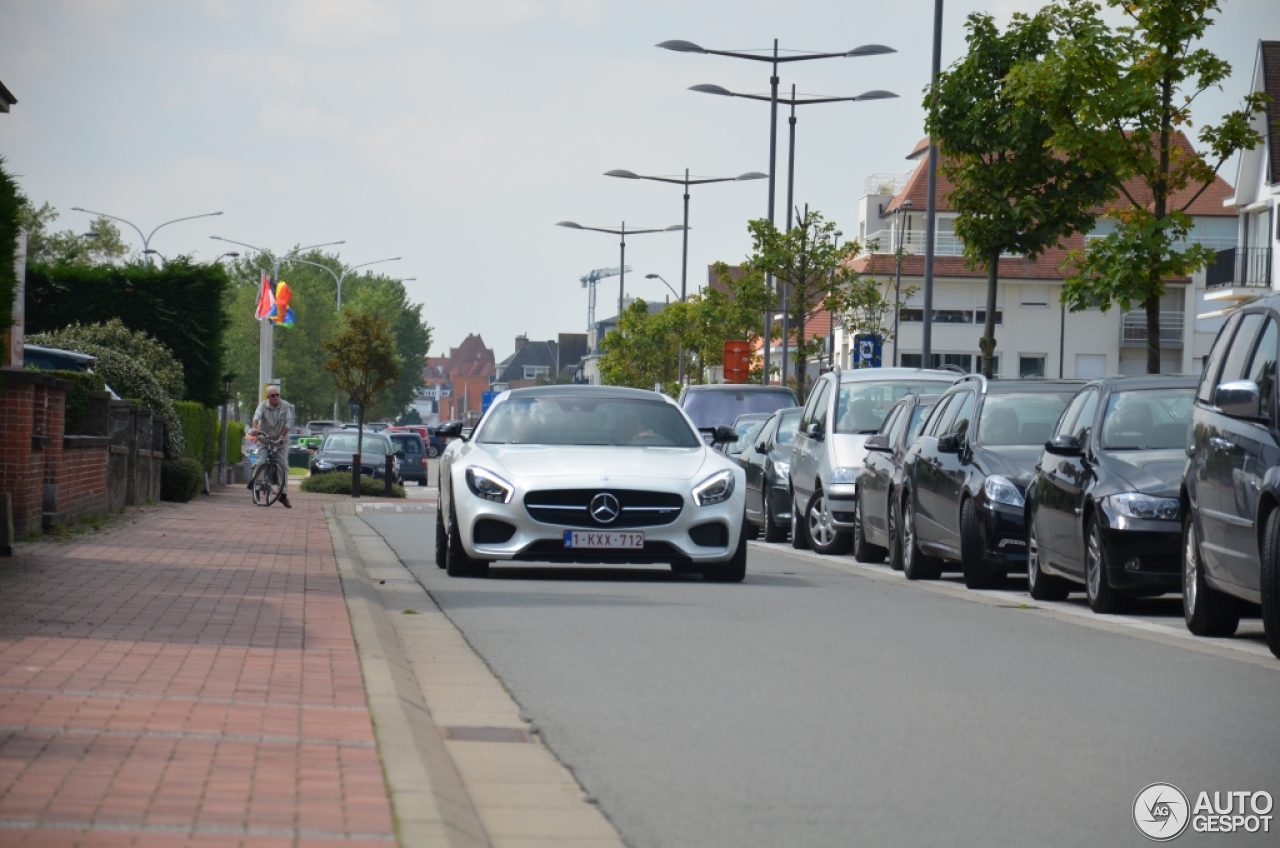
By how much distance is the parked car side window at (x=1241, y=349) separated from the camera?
36.4 ft

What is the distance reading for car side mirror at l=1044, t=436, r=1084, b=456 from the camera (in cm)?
1407

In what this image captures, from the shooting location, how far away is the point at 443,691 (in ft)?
29.3

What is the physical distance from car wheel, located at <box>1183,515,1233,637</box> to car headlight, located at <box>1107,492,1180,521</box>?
3.56ft

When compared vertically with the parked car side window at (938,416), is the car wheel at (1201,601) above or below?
below

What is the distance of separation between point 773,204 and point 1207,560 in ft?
124

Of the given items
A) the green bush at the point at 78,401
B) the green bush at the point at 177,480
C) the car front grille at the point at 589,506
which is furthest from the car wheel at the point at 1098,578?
the green bush at the point at 177,480

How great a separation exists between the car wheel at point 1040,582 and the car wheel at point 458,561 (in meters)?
4.02

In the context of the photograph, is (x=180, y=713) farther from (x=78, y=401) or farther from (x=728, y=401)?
(x=728, y=401)

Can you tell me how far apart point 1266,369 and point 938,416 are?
787 centimetres

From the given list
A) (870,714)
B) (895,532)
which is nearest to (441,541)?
(895,532)

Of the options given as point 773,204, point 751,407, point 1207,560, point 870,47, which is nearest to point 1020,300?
point 773,204

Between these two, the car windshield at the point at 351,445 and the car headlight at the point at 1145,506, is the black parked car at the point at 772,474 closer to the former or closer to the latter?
the car headlight at the point at 1145,506

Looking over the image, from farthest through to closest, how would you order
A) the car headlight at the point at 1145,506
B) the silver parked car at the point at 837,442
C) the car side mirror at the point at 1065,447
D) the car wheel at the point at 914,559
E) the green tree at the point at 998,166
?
the green tree at the point at 998,166 < the silver parked car at the point at 837,442 < the car wheel at the point at 914,559 < the car side mirror at the point at 1065,447 < the car headlight at the point at 1145,506

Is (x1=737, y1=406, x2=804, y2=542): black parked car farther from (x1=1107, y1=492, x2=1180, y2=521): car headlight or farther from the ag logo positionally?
the ag logo
